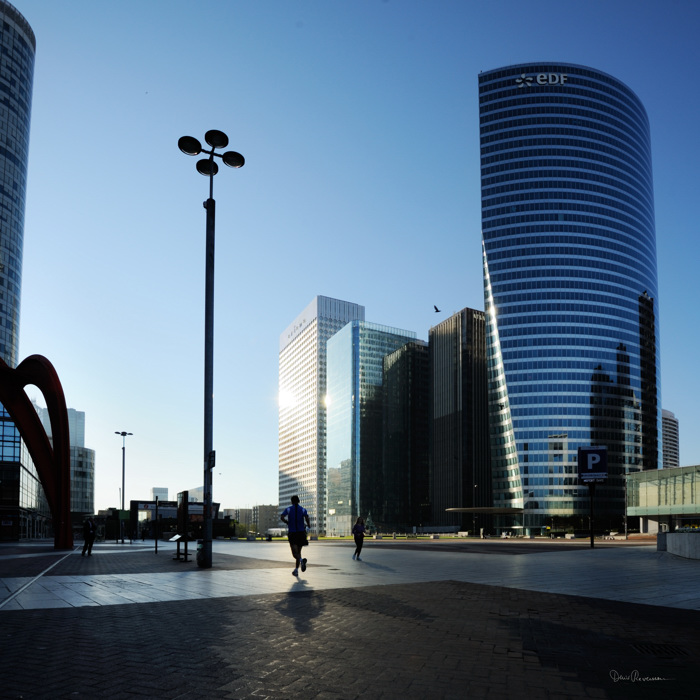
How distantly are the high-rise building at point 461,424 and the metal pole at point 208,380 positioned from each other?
504 ft

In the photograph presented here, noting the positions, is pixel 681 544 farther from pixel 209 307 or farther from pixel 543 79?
pixel 543 79

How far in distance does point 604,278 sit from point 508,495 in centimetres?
5327

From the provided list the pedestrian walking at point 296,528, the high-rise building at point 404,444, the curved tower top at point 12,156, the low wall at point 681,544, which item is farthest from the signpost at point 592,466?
the high-rise building at point 404,444

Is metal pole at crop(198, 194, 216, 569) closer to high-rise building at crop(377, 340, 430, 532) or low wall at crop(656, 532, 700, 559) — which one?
low wall at crop(656, 532, 700, 559)

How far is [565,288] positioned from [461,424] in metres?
46.3

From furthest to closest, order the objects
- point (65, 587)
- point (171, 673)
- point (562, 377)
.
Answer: point (562, 377) < point (65, 587) < point (171, 673)

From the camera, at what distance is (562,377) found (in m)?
142

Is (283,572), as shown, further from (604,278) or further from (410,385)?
(410,385)

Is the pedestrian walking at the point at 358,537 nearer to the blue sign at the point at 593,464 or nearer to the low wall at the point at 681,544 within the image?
the low wall at the point at 681,544

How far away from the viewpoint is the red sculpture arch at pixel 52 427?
123 feet

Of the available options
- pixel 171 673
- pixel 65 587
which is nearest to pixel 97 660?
pixel 171 673

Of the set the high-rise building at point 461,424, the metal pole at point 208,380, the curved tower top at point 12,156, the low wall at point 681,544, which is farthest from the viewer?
the high-rise building at point 461,424

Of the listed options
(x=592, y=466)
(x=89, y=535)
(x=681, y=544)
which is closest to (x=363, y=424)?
(x=592, y=466)

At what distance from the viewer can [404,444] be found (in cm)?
19800
